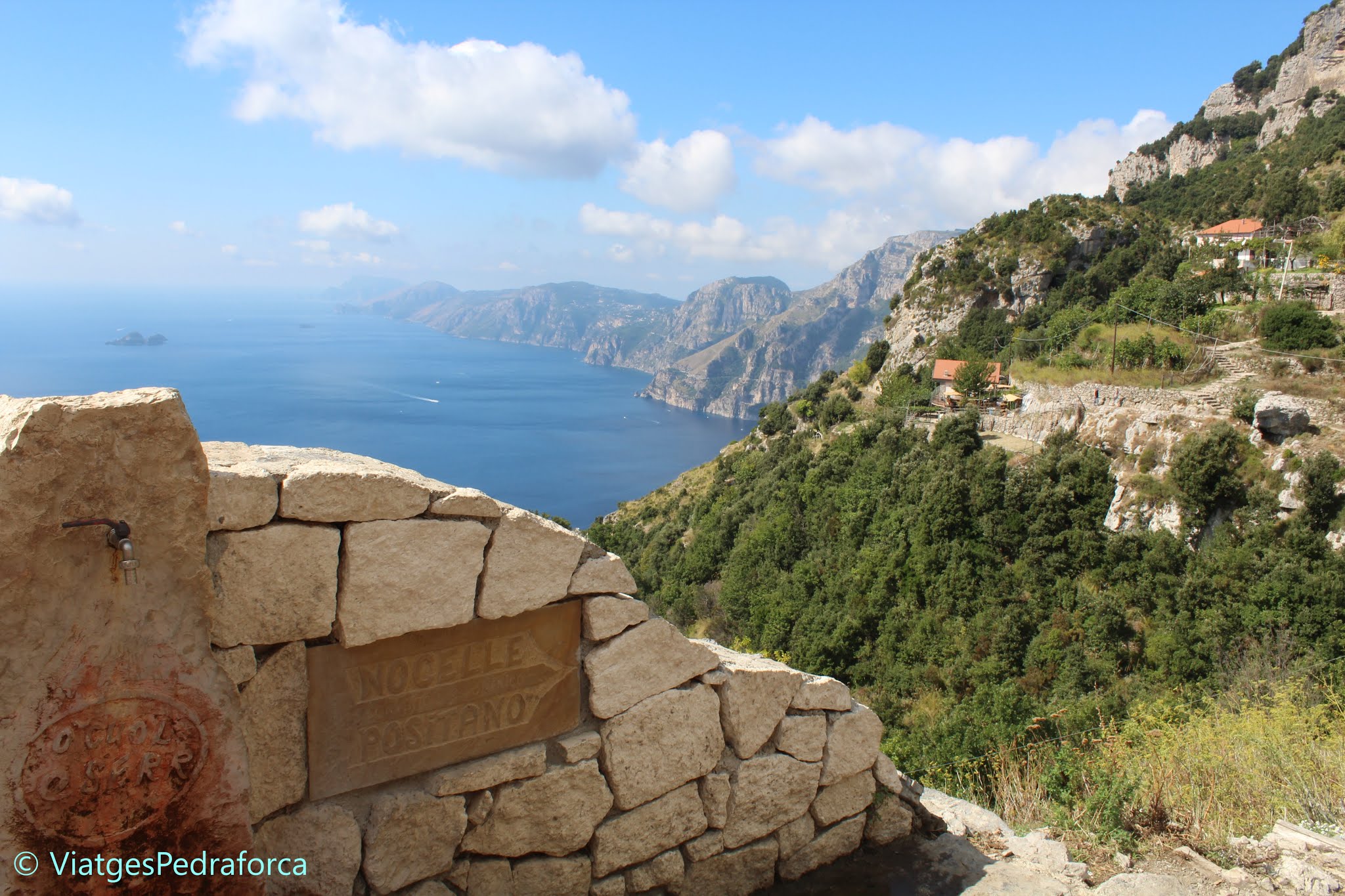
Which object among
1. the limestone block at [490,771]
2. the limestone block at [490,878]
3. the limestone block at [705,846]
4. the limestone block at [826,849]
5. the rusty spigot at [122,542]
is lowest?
the limestone block at [826,849]

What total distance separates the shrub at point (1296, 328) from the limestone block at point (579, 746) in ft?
100

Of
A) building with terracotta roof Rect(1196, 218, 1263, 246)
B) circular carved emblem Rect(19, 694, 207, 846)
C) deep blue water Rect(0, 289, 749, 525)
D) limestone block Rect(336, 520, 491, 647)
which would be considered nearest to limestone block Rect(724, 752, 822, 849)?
limestone block Rect(336, 520, 491, 647)

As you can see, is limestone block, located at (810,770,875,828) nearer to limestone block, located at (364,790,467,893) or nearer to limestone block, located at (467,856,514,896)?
limestone block, located at (467,856,514,896)

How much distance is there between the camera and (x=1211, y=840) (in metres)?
4.41

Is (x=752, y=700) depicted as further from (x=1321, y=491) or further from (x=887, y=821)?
(x=1321, y=491)

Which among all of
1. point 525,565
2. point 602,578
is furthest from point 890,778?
point 525,565

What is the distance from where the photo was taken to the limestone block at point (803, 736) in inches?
167

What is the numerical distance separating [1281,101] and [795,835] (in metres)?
92.0

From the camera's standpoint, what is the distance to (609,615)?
3.69 meters

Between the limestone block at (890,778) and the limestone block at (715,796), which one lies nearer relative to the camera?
the limestone block at (715,796)

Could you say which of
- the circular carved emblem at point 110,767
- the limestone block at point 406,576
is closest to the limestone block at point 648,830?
the limestone block at point 406,576

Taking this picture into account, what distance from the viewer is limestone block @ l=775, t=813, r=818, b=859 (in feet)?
14.2

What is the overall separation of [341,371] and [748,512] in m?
116

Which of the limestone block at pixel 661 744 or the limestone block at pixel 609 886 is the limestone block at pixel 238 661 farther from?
the limestone block at pixel 609 886
